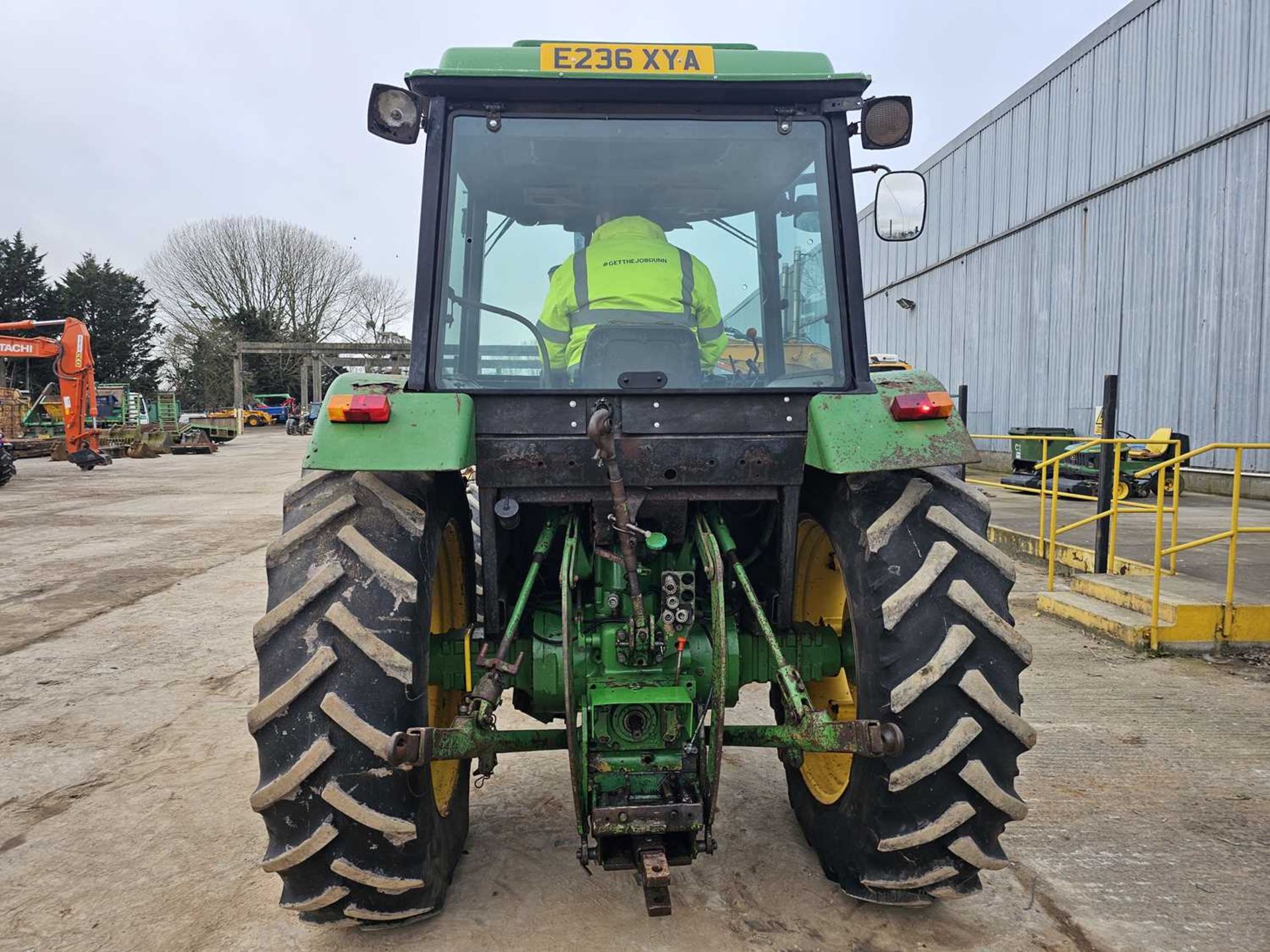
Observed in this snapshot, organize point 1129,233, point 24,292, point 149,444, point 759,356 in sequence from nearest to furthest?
point 759,356, point 1129,233, point 149,444, point 24,292

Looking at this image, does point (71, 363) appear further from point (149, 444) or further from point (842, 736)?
point (842, 736)

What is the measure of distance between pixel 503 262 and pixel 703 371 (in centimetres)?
77

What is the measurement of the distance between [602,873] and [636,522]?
47.4 inches

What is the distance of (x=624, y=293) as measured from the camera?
280 centimetres

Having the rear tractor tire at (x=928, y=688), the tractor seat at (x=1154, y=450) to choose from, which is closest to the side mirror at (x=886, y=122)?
the rear tractor tire at (x=928, y=688)

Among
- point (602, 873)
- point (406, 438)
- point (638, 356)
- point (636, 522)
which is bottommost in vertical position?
point (602, 873)

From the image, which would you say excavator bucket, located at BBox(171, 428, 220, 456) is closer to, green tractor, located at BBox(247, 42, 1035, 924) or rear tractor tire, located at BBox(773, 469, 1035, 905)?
green tractor, located at BBox(247, 42, 1035, 924)

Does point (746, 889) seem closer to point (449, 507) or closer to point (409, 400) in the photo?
point (449, 507)

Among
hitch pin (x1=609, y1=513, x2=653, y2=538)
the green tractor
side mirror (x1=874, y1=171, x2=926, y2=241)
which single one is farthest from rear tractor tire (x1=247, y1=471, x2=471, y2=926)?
side mirror (x1=874, y1=171, x2=926, y2=241)

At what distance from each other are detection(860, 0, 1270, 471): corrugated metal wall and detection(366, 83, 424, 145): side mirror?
14.1 m

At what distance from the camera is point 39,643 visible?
610 cm

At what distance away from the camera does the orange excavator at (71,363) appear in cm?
1897

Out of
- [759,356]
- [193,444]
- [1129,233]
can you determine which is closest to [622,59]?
[759,356]

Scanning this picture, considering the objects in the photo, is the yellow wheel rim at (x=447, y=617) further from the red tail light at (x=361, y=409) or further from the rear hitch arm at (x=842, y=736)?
the rear hitch arm at (x=842, y=736)
